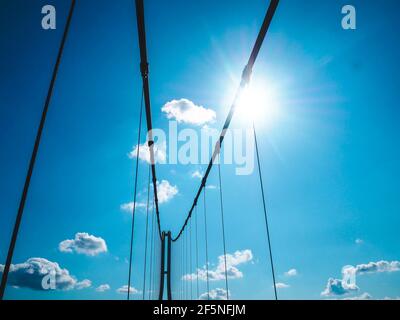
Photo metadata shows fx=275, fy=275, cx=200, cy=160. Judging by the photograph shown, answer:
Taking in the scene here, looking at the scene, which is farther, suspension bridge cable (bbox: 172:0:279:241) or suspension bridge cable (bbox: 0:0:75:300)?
suspension bridge cable (bbox: 172:0:279:241)

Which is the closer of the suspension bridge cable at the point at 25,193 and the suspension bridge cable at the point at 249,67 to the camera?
the suspension bridge cable at the point at 25,193

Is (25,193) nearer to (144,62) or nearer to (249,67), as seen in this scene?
(144,62)

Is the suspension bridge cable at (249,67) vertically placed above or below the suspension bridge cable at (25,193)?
above

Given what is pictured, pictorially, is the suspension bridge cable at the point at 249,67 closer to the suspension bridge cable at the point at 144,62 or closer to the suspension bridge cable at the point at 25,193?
the suspension bridge cable at the point at 144,62

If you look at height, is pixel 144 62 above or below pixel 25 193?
above

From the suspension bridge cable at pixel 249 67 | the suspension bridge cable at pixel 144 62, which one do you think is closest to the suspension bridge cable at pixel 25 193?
the suspension bridge cable at pixel 144 62

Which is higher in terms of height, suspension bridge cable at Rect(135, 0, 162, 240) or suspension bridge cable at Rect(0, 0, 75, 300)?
suspension bridge cable at Rect(135, 0, 162, 240)

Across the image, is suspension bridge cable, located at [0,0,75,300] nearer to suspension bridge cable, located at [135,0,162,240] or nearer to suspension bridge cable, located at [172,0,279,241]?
suspension bridge cable, located at [135,0,162,240]

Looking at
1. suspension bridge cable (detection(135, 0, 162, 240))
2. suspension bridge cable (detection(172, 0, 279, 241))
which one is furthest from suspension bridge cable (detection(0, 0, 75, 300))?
suspension bridge cable (detection(172, 0, 279, 241))

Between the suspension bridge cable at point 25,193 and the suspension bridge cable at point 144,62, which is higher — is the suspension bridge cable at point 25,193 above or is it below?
below

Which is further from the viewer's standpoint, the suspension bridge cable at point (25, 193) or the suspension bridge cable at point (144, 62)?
the suspension bridge cable at point (144, 62)

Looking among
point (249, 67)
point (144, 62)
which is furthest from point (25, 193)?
point (249, 67)
